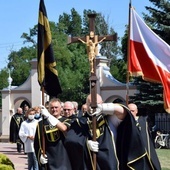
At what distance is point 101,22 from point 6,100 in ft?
93.1

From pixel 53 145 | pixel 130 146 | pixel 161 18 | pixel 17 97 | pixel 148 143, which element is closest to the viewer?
pixel 130 146

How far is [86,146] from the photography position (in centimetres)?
622

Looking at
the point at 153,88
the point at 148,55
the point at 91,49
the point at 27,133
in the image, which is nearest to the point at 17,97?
the point at 153,88

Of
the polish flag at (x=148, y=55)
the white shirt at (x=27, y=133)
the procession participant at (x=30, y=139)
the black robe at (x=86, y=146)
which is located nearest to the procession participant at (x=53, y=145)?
the black robe at (x=86, y=146)

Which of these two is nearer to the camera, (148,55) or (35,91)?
(148,55)

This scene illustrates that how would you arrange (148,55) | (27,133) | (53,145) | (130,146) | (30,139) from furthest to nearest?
(27,133) < (30,139) < (148,55) < (53,145) < (130,146)

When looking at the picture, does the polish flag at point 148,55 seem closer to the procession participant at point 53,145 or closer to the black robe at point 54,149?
the procession participant at point 53,145

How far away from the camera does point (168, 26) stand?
24.6 metres

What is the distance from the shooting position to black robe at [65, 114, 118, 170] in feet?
20.2

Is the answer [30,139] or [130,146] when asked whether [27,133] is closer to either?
[30,139]

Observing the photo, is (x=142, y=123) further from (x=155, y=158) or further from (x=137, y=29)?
(x=137, y=29)

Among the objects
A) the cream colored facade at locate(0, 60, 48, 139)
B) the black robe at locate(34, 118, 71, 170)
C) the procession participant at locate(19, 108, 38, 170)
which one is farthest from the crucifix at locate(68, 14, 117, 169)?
the cream colored facade at locate(0, 60, 48, 139)

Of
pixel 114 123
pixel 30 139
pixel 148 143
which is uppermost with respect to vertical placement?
pixel 114 123

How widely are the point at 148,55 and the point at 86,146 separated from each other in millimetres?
3174
